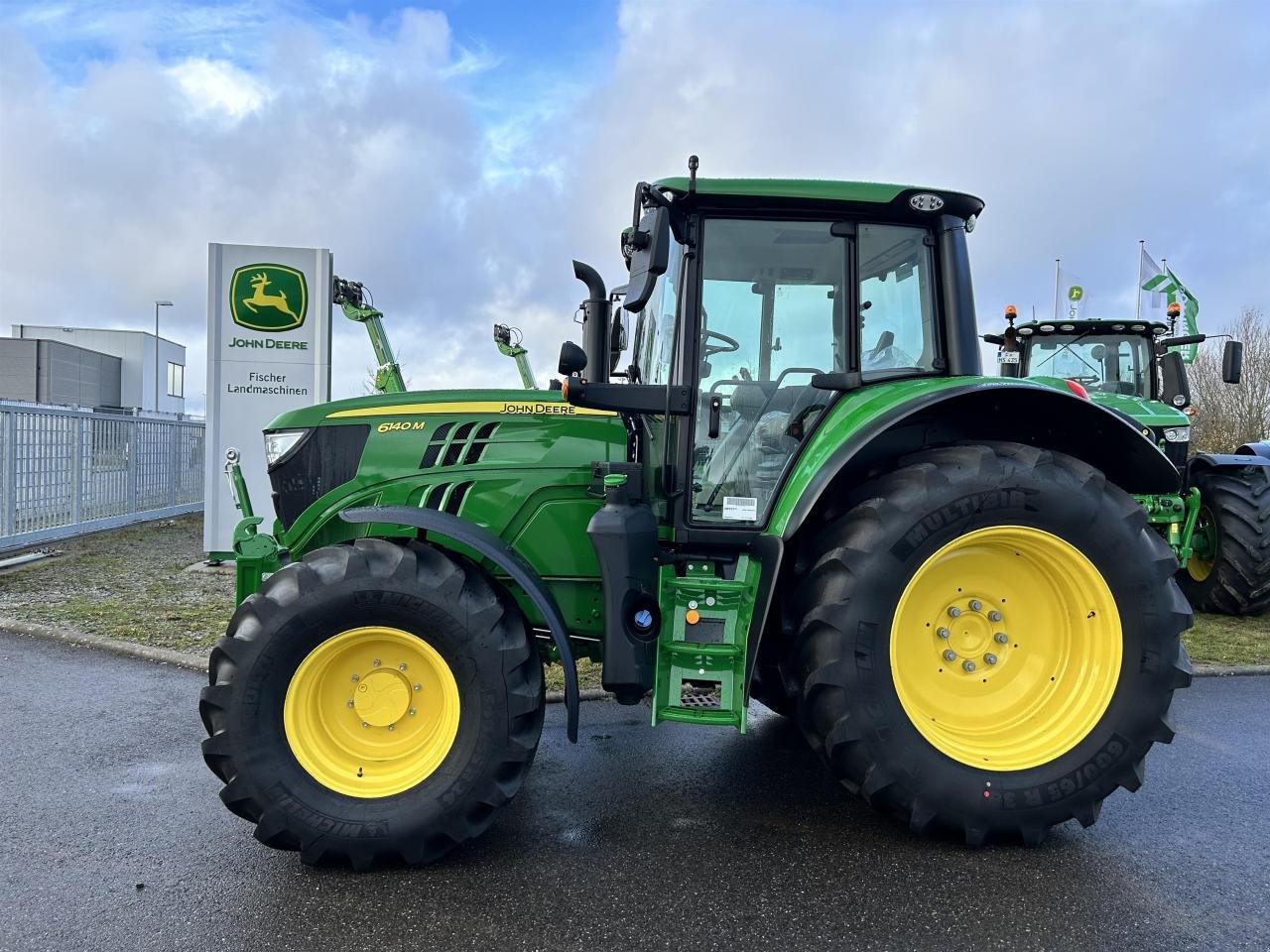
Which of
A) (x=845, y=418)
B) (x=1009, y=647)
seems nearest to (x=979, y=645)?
(x=1009, y=647)

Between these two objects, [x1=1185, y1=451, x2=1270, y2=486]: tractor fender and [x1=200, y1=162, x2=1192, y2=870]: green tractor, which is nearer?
[x1=200, y1=162, x2=1192, y2=870]: green tractor

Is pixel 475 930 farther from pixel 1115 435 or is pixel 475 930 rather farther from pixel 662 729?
pixel 1115 435

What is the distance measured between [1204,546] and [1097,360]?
71.5 inches

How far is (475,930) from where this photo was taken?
8.09 feet

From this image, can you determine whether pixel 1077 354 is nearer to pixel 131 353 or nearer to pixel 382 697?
pixel 382 697

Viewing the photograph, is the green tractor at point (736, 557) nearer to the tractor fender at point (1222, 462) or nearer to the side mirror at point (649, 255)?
the side mirror at point (649, 255)

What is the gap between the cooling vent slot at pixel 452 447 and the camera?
338 cm

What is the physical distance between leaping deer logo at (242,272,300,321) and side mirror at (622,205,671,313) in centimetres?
715

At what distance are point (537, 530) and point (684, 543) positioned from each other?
1.89ft

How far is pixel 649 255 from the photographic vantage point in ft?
9.23

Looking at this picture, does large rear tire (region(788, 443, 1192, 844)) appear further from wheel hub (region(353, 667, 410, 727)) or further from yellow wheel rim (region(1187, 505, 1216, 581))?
yellow wheel rim (region(1187, 505, 1216, 581))

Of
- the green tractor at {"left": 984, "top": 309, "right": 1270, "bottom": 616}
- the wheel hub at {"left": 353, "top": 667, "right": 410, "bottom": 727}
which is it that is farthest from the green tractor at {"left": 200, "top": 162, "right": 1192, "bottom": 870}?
the green tractor at {"left": 984, "top": 309, "right": 1270, "bottom": 616}

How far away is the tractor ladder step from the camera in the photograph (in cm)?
298

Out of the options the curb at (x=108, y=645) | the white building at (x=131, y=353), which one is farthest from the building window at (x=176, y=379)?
the curb at (x=108, y=645)
